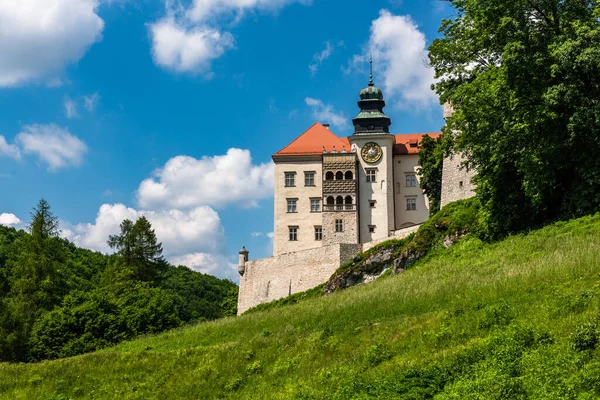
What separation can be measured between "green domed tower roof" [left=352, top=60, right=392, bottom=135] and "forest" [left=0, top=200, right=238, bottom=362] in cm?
2302

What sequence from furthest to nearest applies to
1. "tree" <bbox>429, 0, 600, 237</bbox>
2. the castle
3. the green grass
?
the castle
"tree" <bbox>429, 0, 600, 237</bbox>
the green grass

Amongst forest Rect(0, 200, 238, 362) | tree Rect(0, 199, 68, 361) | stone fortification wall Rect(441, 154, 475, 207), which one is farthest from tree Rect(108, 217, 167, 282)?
stone fortification wall Rect(441, 154, 475, 207)

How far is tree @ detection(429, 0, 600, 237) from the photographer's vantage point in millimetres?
26891

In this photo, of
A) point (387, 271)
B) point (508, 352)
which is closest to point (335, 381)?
point (508, 352)

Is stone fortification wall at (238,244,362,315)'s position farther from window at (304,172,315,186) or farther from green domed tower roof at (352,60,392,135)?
green domed tower roof at (352,60,392,135)

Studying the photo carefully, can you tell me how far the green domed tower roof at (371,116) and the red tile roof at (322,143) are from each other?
7.15ft

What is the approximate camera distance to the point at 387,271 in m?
44.8

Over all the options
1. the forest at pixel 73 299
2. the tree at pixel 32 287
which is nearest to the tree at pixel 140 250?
the forest at pixel 73 299

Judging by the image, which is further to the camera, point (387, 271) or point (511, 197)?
point (387, 271)

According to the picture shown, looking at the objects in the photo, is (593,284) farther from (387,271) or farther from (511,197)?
(387,271)

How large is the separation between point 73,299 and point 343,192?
2589 cm

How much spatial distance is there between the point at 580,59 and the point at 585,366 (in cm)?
1670

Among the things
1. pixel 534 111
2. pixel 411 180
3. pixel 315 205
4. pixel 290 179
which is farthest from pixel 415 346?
pixel 411 180

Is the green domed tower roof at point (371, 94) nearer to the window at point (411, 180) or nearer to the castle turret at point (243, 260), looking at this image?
the window at point (411, 180)
